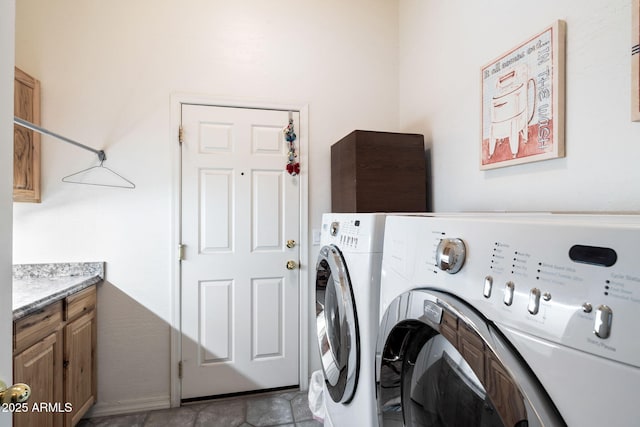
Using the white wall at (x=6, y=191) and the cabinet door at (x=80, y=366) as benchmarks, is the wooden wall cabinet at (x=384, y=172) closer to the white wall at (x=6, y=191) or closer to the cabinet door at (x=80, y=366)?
the white wall at (x=6, y=191)

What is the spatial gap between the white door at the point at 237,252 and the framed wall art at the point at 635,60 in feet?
5.46

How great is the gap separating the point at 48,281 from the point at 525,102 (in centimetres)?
258

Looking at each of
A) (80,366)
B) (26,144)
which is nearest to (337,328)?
(80,366)

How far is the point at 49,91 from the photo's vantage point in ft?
5.99

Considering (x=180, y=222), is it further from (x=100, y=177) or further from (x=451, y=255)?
(x=451, y=255)

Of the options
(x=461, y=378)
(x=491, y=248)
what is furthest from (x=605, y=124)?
(x=461, y=378)

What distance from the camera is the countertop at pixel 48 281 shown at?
1.31m

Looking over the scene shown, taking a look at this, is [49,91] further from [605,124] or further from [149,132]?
[605,124]

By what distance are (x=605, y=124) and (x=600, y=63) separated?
0.21 m

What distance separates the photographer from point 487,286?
496 mm

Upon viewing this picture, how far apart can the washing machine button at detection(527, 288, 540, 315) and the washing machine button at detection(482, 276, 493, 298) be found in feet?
0.23

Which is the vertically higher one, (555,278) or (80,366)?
(555,278)

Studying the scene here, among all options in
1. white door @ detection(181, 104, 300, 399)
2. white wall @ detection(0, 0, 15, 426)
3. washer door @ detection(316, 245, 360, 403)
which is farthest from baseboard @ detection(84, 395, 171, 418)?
white wall @ detection(0, 0, 15, 426)

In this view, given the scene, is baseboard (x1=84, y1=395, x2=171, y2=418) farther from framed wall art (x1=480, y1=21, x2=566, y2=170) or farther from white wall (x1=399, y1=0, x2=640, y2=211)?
framed wall art (x1=480, y1=21, x2=566, y2=170)
